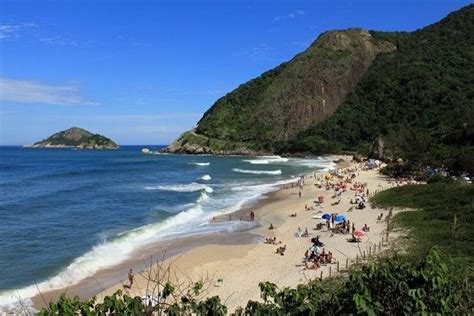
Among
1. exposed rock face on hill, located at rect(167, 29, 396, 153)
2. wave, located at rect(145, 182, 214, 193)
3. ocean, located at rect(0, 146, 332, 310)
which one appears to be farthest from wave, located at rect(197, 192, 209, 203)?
exposed rock face on hill, located at rect(167, 29, 396, 153)

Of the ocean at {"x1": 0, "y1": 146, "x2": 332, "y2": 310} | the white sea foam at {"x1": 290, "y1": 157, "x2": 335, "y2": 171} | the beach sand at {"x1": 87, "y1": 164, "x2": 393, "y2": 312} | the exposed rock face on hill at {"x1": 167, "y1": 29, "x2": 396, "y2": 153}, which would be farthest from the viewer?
the exposed rock face on hill at {"x1": 167, "y1": 29, "x2": 396, "y2": 153}

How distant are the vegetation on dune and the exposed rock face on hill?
520 cm

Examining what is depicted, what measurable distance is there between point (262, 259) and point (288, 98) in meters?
134

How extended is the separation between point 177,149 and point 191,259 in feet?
414

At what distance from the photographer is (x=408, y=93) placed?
130375 mm

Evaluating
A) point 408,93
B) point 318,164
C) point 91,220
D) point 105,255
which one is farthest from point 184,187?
point 408,93

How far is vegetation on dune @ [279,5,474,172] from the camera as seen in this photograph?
110m

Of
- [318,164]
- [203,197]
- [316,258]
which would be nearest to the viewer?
[316,258]

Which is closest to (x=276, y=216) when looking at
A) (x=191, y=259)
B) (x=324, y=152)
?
(x=191, y=259)

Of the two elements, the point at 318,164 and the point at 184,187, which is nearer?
the point at 184,187

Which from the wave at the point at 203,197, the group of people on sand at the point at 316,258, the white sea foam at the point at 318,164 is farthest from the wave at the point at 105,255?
the white sea foam at the point at 318,164

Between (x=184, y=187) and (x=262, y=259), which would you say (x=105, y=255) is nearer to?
(x=262, y=259)

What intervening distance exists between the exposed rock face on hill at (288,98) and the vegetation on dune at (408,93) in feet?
17.1

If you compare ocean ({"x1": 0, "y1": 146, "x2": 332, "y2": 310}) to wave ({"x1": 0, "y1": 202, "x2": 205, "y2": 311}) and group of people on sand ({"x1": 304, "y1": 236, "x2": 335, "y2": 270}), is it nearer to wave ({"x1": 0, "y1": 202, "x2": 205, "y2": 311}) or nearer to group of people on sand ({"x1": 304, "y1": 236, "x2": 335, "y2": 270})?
wave ({"x1": 0, "y1": 202, "x2": 205, "y2": 311})
